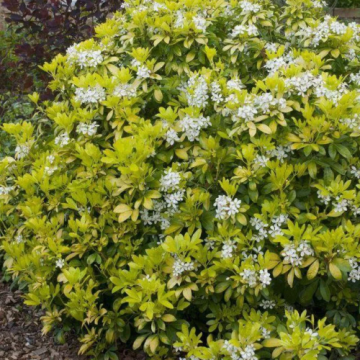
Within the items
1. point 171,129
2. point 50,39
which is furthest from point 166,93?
point 50,39

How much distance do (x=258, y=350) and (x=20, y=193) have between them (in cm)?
175

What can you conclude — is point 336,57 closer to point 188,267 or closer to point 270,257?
point 270,257

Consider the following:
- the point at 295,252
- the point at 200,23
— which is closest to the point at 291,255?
the point at 295,252

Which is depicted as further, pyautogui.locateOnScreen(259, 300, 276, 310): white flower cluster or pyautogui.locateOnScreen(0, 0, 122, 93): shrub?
pyautogui.locateOnScreen(0, 0, 122, 93): shrub

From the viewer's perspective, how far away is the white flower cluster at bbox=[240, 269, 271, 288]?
257 cm

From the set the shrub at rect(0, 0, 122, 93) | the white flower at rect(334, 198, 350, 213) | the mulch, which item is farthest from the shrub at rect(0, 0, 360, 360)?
the shrub at rect(0, 0, 122, 93)

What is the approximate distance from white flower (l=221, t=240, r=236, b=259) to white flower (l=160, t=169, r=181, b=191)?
368 mm

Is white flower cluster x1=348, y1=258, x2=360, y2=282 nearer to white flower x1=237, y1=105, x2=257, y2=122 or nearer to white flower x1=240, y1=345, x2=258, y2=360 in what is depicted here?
white flower x1=240, y1=345, x2=258, y2=360

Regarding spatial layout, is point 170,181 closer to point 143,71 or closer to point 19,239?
point 143,71

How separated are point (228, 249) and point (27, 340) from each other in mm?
1462

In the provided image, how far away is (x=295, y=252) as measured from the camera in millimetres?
2564

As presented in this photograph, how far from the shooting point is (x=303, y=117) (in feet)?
9.52

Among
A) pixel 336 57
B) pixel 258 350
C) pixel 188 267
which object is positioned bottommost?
pixel 258 350

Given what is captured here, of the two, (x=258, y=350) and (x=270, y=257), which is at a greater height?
(x=270, y=257)
